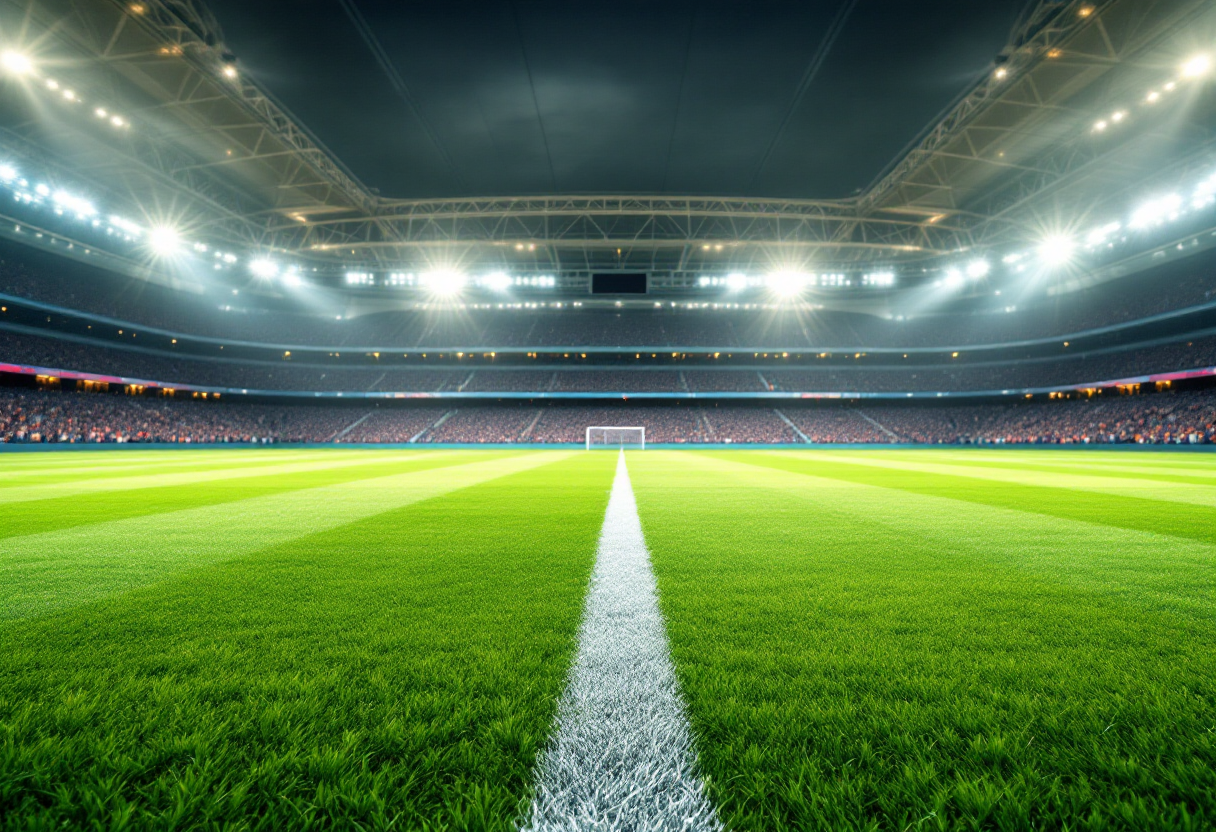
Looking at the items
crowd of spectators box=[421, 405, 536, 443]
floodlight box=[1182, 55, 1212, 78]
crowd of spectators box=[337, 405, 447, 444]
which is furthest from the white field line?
crowd of spectators box=[337, 405, 447, 444]

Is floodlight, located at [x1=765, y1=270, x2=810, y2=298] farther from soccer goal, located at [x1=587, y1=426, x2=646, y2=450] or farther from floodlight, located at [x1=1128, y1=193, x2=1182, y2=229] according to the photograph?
floodlight, located at [x1=1128, y1=193, x2=1182, y2=229]

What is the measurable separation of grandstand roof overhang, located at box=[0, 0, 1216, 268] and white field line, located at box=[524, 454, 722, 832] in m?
21.2

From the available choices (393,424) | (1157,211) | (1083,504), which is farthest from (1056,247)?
(393,424)

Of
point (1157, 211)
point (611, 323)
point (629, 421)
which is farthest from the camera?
point (611, 323)

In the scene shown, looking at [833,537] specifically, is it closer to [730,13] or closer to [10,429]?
[730,13]

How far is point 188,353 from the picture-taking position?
1677 inches

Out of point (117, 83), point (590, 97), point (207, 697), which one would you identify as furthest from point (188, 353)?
point (207, 697)

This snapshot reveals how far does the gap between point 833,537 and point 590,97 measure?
1997 centimetres

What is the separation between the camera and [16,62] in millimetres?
15453

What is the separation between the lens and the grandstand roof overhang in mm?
15211

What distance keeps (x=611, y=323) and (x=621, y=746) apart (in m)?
49.9

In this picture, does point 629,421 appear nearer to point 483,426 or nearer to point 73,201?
point 483,426

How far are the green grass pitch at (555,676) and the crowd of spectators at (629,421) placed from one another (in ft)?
122

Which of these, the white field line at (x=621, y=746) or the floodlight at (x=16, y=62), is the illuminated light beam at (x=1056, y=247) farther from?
the floodlight at (x=16, y=62)
